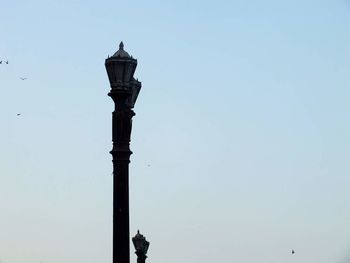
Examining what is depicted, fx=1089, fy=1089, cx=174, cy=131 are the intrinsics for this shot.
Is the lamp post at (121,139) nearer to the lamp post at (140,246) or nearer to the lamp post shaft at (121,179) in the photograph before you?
the lamp post shaft at (121,179)

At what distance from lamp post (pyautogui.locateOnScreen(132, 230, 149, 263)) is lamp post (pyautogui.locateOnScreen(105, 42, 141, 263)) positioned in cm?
1262

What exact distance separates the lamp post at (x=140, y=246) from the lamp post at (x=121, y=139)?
1262cm

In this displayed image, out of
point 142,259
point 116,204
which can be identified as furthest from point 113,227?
point 142,259

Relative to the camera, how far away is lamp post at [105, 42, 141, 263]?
57.2ft

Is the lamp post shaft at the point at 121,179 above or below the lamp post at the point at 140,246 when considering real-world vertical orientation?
below

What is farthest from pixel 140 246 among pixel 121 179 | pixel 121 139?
pixel 121 179

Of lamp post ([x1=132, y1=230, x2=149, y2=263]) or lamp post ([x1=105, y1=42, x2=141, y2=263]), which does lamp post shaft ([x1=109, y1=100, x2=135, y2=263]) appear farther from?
lamp post ([x1=132, y1=230, x2=149, y2=263])

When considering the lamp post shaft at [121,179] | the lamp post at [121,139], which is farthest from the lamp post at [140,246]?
the lamp post shaft at [121,179]

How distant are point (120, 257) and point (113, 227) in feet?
1.61

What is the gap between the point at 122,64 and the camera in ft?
57.7

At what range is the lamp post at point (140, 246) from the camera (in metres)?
30.4

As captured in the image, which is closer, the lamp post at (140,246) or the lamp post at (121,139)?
the lamp post at (121,139)

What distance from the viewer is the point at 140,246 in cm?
3050

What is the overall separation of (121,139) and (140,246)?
12937mm
